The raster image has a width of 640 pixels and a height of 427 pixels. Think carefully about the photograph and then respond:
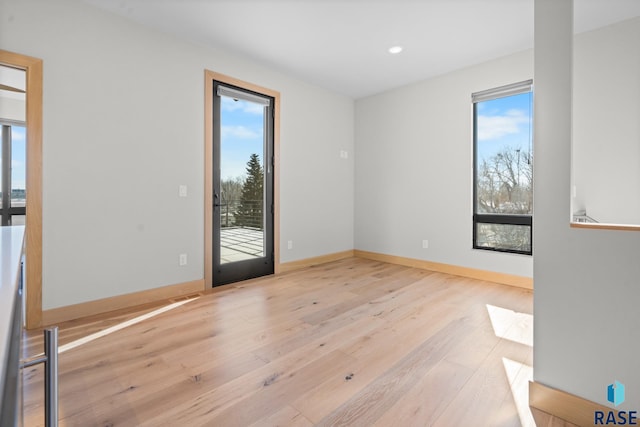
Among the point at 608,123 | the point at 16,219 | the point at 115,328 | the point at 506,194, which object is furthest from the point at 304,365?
the point at 16,219

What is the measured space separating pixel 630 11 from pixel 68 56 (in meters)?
4.87

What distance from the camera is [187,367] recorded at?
189 cm

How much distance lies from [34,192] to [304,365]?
2.43 m

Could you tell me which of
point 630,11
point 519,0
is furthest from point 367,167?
point 630,11

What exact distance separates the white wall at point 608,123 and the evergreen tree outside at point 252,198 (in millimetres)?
3474

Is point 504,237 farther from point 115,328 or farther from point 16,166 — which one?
point 16,166

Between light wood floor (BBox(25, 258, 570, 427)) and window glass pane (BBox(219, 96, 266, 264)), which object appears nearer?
light wood floor (BBox(25, 258, 570, 427))

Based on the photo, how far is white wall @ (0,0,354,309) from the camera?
252 cm

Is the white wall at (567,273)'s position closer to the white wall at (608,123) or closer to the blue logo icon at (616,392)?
the blue logo icon at (616,392)

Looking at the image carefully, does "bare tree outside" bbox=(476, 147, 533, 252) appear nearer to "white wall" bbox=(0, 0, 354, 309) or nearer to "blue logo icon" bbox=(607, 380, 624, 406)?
"blue logo icon" bbox=(607, 380, 624, 406)

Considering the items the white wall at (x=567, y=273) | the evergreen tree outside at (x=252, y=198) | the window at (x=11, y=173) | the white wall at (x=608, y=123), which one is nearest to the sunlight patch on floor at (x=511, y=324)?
the white wall at (x=567, y=273)

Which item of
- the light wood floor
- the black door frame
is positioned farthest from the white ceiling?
the light wood floor

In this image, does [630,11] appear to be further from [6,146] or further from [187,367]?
[6,146]

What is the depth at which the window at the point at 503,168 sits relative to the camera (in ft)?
11.9
